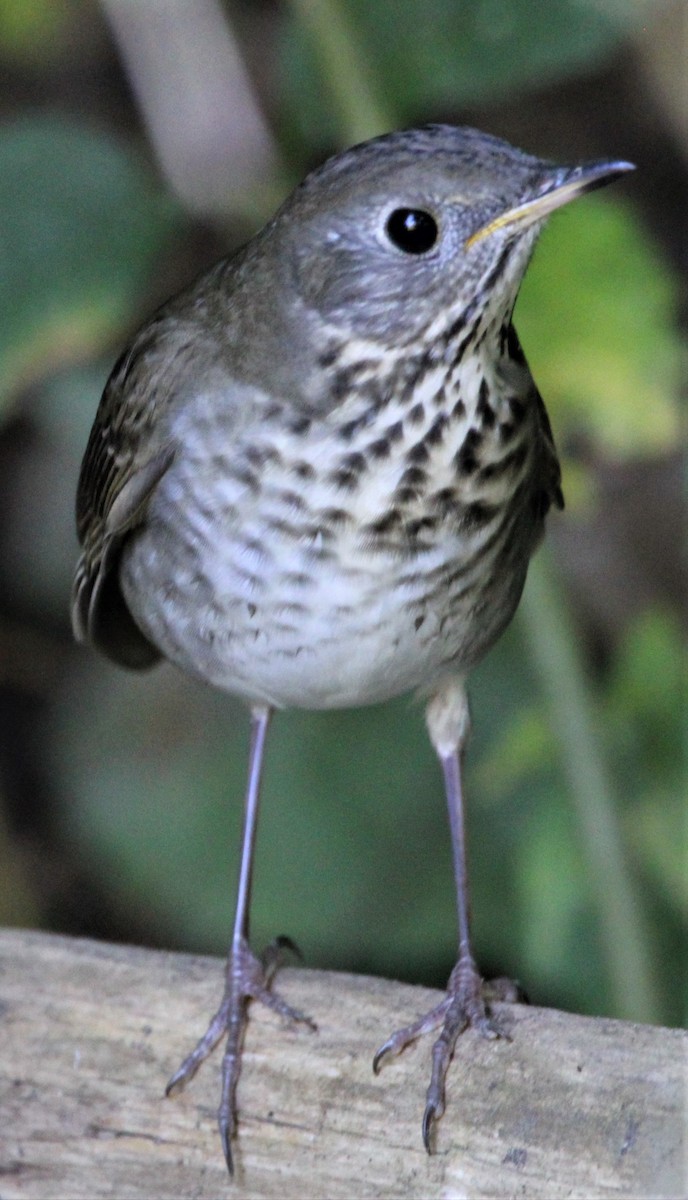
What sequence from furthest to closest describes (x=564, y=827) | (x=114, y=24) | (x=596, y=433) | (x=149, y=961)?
(x=114, y=24)
(x=564, y=827)
(x=596, y=433)
(x=149, y=961)

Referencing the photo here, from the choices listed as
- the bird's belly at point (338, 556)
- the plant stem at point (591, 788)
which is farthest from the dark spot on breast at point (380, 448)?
the plant stem at point (591, 788)

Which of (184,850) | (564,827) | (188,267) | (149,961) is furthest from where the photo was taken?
(188,267)

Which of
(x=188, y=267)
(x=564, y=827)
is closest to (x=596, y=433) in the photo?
(x=564, y=827)

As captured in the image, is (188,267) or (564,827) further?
(188,267)

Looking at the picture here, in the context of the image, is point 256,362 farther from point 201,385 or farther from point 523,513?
point 523,513

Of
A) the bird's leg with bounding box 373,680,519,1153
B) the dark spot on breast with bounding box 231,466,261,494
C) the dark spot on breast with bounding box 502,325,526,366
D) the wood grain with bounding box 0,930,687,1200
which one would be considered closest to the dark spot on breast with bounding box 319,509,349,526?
the dark spot on breast with bounding box 231,466,261,494

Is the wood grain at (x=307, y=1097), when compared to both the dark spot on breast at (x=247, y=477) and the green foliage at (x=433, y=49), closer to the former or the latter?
the dark spot on breast at (x=247, y=477)

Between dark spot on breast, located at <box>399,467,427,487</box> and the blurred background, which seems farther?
the blurred background

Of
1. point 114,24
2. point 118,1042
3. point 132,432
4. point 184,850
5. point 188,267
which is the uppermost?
point 114,24

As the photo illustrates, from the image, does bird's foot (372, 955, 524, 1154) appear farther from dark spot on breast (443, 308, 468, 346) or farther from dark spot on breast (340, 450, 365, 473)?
dark spot on breast (443, 308, 468, 346)
